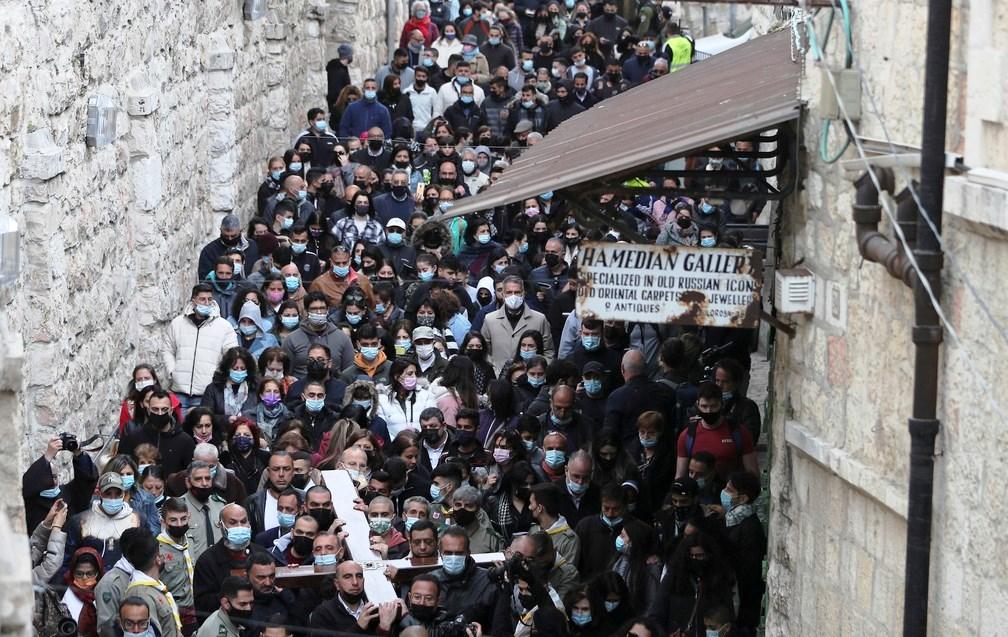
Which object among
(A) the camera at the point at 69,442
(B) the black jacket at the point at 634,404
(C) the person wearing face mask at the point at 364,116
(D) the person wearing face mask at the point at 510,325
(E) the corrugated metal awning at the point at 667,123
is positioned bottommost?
(A) the camera at the point at 69,442

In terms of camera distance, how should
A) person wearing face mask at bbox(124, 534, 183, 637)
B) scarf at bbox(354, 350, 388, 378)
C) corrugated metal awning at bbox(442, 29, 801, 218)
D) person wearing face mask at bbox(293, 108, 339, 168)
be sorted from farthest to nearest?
person wearing face mask at bbox(293, 108, 339, 168) → scarf at bbox(354, 350, 388, 378) → person wearing face mask at bbox(124, 534, 183, 637) → corrugated metal awning at bbox(442, 29, 801, 218)

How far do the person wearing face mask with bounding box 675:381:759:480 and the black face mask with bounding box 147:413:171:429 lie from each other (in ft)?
10.0

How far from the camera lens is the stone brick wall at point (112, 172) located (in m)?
11.8

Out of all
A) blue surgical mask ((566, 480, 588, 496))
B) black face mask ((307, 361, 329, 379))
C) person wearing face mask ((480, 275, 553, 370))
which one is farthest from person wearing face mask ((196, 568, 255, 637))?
person wearing face mask ((480, 275, 553, 370))

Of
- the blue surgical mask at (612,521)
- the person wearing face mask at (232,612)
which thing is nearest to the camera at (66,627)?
the person wearing face mask at (232,612)

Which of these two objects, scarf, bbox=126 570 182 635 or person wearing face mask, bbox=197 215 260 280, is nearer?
scarf, bbox=126 570 182 635

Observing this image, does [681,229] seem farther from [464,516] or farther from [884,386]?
[884,386]

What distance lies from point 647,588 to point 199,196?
8.29 metres

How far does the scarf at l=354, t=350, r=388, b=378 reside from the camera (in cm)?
1336

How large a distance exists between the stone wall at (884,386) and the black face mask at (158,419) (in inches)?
161

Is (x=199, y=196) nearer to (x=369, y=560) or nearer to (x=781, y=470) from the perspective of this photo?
(x=369, y=560)

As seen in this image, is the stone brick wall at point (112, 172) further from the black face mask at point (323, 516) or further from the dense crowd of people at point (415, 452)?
the black face mask at point (323, 516)

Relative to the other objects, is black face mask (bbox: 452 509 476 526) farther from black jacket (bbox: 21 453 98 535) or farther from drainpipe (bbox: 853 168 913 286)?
drainpipe (bbox: 853 168 913 286)

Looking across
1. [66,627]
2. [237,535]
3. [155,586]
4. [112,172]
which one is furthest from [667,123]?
[112,172]
